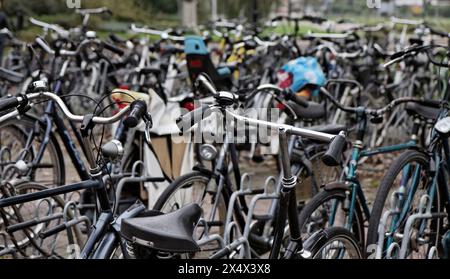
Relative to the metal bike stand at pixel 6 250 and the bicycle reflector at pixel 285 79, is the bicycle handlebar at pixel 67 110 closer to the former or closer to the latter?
the metal bike stand at pixel 6 250

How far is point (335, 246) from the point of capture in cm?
306

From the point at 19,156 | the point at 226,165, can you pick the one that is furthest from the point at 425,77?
the point at 19,156

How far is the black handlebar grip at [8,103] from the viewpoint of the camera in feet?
8.61

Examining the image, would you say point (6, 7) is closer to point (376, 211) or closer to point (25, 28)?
point (25, 28)

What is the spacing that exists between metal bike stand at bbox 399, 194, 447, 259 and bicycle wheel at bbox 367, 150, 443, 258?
0.13 ft

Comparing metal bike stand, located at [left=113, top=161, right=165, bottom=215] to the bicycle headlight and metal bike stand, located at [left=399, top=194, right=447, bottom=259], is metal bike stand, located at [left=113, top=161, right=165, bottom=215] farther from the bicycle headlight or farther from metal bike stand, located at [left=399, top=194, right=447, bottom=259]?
metal bike stand, located at [left=399, top=194, right=447, bottom=259]

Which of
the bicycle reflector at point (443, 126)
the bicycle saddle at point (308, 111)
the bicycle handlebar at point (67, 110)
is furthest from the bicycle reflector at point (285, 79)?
the bicycle handlebar at point (67, 110)

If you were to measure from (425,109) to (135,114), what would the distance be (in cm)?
195

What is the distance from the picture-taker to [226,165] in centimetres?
364

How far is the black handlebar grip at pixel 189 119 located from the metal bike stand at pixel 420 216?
4.21ft

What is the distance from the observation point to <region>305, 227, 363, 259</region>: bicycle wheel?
282 cm

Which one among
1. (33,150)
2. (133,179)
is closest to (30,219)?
(133,179)

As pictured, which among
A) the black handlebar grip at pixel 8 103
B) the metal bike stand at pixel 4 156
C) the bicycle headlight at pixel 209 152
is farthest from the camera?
the metal bike stand at pixel 4 156
